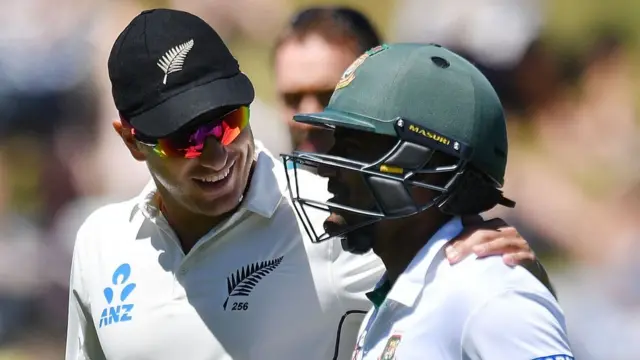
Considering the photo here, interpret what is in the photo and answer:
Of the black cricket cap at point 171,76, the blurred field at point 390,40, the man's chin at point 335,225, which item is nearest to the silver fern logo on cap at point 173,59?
the black cricket cap at point 171,76

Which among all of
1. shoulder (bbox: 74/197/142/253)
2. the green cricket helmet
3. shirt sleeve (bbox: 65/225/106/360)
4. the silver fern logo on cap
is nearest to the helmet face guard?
the green cricket helmet

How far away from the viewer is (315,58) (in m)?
3.36

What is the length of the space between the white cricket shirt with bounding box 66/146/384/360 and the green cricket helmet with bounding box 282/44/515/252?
0.45 meters

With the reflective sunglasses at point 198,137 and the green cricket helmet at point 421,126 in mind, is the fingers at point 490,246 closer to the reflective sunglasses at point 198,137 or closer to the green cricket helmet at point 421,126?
the green cricket helmet at point 421,126

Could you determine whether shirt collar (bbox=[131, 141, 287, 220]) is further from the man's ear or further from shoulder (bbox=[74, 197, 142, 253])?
the man's ear

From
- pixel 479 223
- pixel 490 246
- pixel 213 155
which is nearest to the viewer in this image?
pixel 490 246

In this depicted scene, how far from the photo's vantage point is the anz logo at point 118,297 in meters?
2.42

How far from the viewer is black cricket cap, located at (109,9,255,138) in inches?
89.2

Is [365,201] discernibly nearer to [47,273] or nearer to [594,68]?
[594,68]

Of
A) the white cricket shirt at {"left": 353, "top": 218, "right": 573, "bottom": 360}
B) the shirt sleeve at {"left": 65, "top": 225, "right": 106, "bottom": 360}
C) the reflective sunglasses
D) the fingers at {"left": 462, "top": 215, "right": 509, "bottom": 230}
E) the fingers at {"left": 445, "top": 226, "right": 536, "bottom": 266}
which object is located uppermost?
the reflective sunglasses

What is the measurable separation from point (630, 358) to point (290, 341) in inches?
68.9

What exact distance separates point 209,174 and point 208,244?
0.20 m

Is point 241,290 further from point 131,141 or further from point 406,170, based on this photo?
point 406,170

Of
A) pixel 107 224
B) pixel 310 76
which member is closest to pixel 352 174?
pixel 107 224
